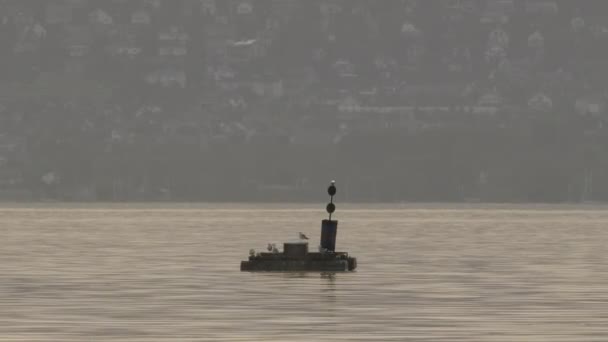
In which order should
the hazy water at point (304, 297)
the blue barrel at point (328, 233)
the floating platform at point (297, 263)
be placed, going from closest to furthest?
the hazy water at point (304, 297) → the floating platform at point (297, 263) → the blue barrel at point (328, 233)

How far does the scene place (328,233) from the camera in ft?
310

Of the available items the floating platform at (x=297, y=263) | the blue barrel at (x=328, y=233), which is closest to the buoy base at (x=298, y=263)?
the floating platform at (x=297, y=263)

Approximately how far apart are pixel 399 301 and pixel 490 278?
17.1m

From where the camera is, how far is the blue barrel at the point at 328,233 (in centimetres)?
9338

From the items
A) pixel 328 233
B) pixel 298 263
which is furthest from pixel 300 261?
pixel 328 233

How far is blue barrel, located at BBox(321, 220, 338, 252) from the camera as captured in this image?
93.4 meters

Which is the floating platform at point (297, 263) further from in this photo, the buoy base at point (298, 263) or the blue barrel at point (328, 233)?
the blue barrel at point (328, 233)

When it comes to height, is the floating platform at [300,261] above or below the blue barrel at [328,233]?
below

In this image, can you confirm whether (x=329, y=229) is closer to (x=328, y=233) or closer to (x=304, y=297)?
(x=328, y=233)

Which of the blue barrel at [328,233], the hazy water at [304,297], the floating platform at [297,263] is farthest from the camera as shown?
the blue barrel at [328,233]

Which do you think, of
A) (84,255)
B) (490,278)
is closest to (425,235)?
(84,255)

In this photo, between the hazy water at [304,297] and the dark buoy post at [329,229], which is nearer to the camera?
the hazy water at [304,297]

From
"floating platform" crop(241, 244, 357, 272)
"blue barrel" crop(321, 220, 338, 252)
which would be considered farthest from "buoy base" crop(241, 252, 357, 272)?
"blue barrel" crop(321, 220, 338, 252)

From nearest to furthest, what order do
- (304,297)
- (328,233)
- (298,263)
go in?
1. (304,297)
2. (298,263)
3. (328,233)
